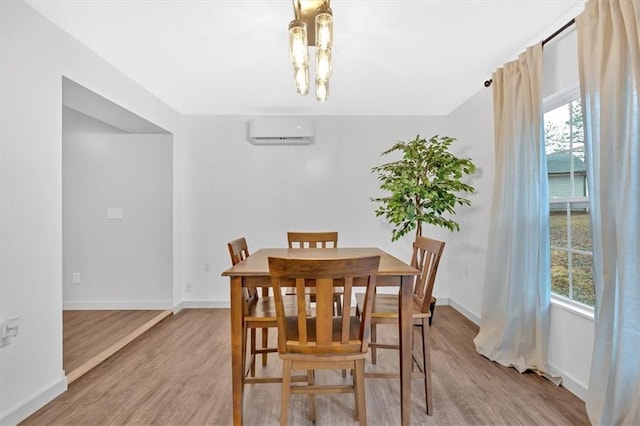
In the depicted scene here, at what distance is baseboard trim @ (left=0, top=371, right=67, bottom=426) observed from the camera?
1.74 m

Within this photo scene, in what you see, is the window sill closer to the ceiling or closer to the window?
the window

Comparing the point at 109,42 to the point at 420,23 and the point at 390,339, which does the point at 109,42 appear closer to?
the point at 420,23

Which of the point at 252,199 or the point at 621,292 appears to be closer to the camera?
the point at 621,292

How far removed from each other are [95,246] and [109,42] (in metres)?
2.48

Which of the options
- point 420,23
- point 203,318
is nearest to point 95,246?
point 203,318

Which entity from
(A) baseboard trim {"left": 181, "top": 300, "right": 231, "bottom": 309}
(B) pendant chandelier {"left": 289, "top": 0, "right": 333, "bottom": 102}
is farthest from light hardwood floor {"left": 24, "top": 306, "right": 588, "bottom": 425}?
(B) pendant chandelier {"left": 289, "top": 0, "right": 333, "bottom": 102}

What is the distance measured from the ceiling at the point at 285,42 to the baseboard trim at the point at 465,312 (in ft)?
7.99

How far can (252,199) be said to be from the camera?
4066mm

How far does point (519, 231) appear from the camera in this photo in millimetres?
2371

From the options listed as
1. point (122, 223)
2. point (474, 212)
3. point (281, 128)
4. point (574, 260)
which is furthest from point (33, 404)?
point (474, 212)

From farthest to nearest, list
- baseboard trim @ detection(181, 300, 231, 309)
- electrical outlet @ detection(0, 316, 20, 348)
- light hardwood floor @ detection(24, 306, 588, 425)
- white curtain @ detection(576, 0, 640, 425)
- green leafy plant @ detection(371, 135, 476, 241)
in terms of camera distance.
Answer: baseboard trim @ detection(181, 300, 231, 309) < green leafy plant @ detection(371, 135, 476, 241) < light hardwood floor @ detection(24, 306, 588, 425) < electrical outlet @ detection(0, 316, 20, 348) < white curtain @ detection(576, 0, 640, 425)

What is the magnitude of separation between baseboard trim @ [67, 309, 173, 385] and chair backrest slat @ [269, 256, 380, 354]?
1.85 metres

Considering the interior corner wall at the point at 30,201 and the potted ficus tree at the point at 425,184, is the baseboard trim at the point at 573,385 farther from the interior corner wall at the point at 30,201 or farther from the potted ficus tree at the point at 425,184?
the interior corner wall at the point at 30,201

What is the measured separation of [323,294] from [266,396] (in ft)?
3.61
